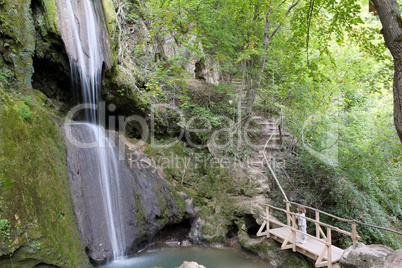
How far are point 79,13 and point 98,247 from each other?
713 centimetres

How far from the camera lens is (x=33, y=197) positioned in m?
4.97

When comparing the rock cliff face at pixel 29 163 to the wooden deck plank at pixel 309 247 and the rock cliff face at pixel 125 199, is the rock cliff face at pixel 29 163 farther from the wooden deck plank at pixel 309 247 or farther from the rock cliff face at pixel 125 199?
the wooden deck plank at pixel 309 247

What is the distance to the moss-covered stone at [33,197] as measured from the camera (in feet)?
14.5

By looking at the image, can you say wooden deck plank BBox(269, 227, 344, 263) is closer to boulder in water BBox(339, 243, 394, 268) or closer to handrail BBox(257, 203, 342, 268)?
handrail BBox(257, 203, 342, 268)

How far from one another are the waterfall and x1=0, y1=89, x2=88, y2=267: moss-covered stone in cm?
149

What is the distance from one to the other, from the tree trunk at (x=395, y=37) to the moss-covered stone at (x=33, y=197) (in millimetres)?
6038

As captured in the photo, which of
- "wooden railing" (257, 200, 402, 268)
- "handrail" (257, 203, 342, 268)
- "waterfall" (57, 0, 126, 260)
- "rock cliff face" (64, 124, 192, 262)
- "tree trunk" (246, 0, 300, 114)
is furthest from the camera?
"tree trunk" (246, 0, 300, 114)

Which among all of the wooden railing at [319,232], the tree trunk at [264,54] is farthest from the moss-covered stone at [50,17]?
the wooden railing at [319,232]

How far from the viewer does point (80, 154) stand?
7.09m

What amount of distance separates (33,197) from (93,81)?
4579 millimetres

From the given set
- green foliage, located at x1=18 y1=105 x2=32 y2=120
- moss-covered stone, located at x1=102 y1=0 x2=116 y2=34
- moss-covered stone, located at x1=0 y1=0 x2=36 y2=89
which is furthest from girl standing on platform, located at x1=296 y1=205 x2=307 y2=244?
moss-covered stone, located at x1=102 y1=0 x2=116 y2=34

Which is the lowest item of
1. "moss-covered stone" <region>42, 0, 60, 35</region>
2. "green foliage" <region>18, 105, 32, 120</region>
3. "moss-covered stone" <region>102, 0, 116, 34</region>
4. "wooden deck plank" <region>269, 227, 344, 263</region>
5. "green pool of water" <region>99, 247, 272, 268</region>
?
"green pool of water" <region>99, 247, 272, 268</region>

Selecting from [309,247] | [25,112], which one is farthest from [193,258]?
[25,112]

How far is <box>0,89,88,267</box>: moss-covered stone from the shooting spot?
14.5ft
